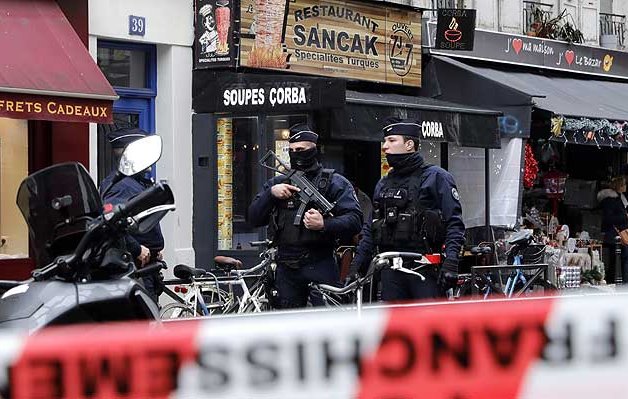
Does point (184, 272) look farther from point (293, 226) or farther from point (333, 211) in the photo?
point (333, 211)

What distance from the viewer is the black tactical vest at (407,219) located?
902 cm

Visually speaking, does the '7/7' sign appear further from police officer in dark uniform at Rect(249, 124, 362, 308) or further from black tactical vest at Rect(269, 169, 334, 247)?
black tactical vest at Rect(269, 169, 334, 247)

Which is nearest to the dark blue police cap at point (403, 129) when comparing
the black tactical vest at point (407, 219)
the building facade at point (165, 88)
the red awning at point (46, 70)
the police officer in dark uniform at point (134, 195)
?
the black tactical vest at point (407, 219)

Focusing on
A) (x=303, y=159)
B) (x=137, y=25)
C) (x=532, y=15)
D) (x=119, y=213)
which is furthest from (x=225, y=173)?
(x=119, y=213)

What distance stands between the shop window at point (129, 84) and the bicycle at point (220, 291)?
3384 millimetres

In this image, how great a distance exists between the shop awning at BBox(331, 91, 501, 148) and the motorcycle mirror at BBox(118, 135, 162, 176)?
7.65m

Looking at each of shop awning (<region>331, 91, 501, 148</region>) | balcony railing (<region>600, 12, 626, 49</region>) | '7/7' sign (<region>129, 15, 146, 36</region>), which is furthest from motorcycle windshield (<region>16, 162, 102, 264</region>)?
balcony railing (<region>600, 12, 626, 49</region>)

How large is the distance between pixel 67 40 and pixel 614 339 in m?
9.70

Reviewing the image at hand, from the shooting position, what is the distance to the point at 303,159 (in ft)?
31.0

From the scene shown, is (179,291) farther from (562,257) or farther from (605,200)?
(605,200)

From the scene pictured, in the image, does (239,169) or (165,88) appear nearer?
(165,88)

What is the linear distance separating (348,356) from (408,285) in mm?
5645

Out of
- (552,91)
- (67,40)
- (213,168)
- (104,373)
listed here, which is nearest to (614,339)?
(104,373)

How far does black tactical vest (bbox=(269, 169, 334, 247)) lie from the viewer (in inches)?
364
